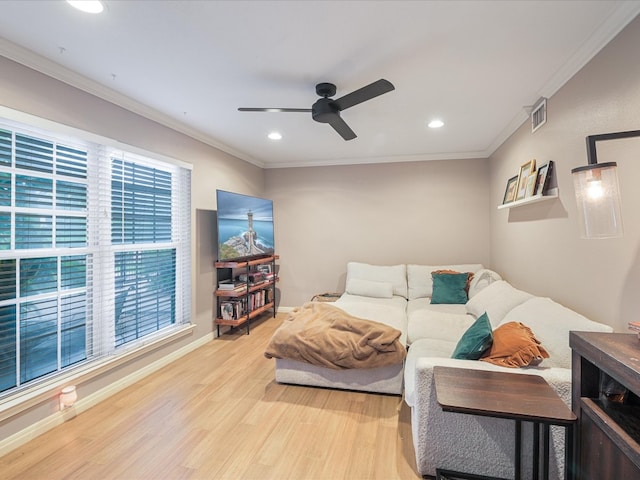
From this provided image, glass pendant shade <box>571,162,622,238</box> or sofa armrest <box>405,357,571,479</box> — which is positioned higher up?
glass pendant shade <box>571,162,622,238</box>

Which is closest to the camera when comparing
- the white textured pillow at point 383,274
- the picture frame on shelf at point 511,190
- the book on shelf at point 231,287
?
the picture frame on shelf at point 511,190

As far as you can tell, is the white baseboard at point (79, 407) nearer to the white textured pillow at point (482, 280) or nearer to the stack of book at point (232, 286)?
the stack of book at point (232, 286)

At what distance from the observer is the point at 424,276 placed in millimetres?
4328

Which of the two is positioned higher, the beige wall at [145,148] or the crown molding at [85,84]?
the crown molding at [85,84]

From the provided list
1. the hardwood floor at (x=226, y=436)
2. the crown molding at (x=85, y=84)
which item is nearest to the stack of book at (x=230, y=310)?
the hardwood floor at (x=226, y=436)

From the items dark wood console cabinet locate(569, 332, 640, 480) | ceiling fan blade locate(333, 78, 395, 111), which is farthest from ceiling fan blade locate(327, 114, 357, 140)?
dark wood console cabinet locate(569, 332, 640, 480)

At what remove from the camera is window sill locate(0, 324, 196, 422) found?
193 centimetres

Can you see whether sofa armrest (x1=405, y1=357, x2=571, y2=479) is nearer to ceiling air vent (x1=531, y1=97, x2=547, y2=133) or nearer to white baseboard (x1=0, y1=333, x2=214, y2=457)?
ceiling air vent (x1=531, y1=97, x2=547, y2=133)

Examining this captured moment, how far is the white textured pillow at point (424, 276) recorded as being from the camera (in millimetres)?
4242

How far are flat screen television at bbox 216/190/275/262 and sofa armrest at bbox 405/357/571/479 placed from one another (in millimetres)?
2800

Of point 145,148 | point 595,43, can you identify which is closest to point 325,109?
point 595,43

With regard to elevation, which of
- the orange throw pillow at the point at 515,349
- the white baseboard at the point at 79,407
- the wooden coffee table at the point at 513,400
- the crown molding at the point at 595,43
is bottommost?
the white baseboard at the point at 79,407

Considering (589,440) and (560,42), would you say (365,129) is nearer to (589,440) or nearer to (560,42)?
(560,42)

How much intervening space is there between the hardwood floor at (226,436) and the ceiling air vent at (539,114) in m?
2.65
